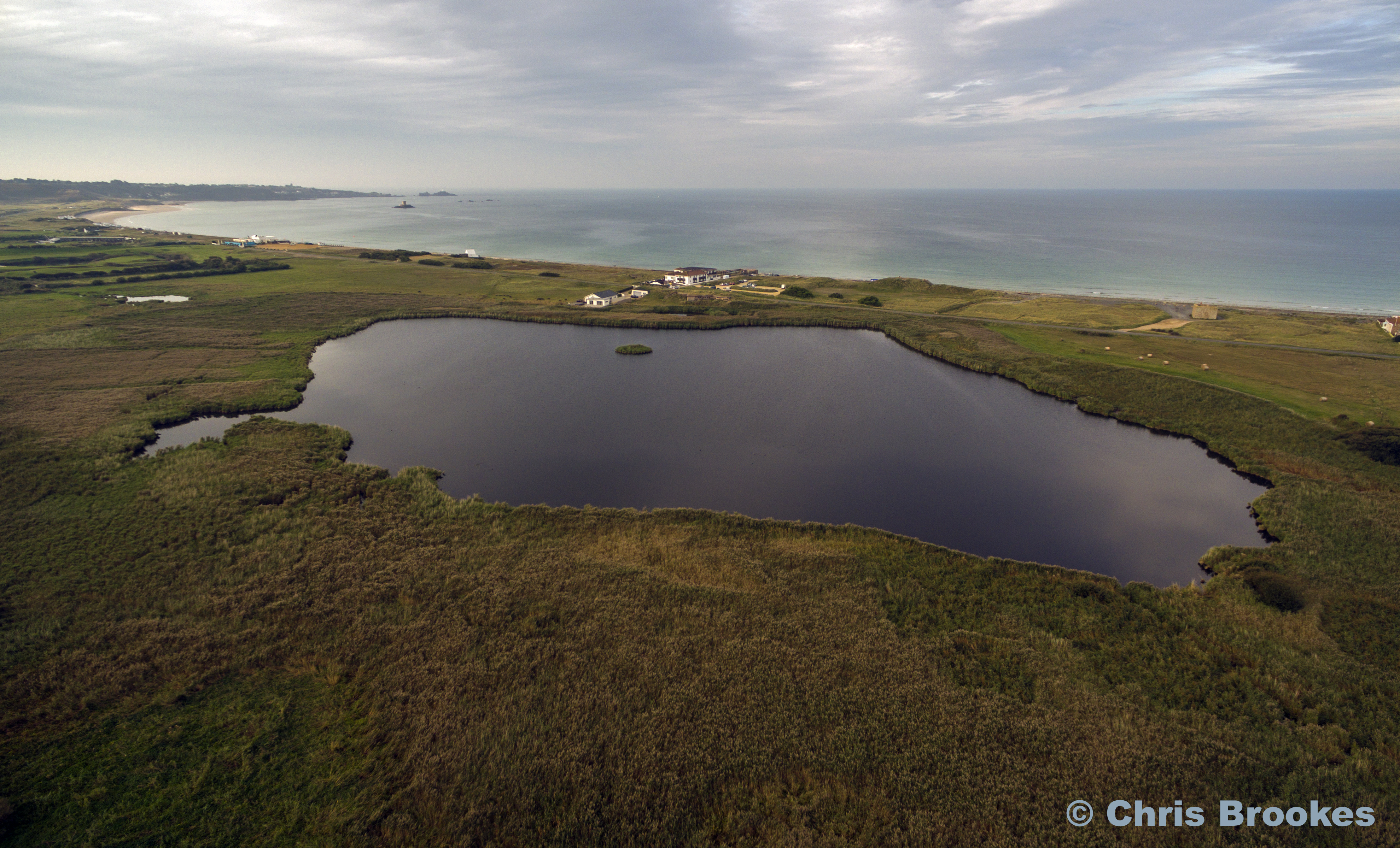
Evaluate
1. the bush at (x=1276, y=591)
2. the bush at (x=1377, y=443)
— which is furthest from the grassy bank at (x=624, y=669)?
the bush at (x=1377, y=443)

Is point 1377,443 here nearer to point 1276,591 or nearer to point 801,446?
point 1276,591

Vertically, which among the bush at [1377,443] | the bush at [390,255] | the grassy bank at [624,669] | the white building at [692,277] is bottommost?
the grassy bank at [624,669]

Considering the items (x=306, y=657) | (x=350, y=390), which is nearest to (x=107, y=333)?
(x=350, y=390)

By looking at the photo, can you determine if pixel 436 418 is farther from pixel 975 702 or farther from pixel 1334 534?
pixel 1334 534

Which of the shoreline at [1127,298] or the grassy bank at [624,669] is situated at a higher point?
the shoreline at [1127,298]

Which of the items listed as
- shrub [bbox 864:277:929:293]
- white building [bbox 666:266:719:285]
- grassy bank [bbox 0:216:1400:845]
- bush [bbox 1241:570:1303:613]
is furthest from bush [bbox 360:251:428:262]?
bush [bbox 1241:570:1303:613]

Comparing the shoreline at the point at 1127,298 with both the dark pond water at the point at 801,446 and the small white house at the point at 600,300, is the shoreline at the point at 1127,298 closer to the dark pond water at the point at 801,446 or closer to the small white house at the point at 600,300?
the small white house at the point at 600,300

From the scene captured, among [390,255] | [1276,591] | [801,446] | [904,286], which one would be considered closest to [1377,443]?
[1276,591]
